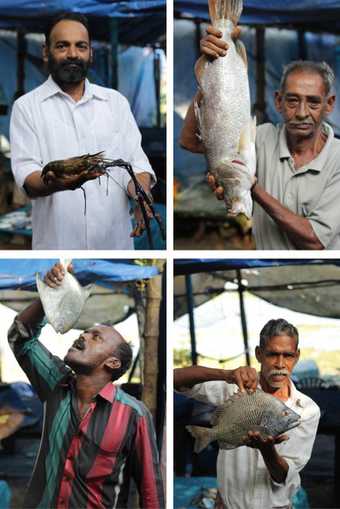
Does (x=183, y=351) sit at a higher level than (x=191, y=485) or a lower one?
higher

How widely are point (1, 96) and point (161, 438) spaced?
44.9 inches

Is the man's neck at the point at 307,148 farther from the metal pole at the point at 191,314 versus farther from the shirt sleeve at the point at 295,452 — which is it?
the shirt sleeve at the point at 295,452

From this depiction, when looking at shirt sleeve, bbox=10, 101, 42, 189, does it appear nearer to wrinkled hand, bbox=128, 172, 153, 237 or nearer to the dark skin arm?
wrinkled hand, bbox=128, 172, 153, 237

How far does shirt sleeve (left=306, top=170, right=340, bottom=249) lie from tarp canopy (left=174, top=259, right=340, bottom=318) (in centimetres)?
10

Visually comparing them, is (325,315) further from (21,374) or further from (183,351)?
(21,374)

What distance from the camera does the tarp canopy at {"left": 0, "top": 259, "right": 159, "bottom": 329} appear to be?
3.89m

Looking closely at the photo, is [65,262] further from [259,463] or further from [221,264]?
[259,463]

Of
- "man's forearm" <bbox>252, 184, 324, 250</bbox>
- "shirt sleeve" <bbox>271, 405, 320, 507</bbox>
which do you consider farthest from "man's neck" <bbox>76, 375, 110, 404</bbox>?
"man's forearm" <bbox>252, 184, 324, 250</bbox>

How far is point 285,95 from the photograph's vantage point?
390cm

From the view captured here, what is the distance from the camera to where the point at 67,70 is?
12.8ft

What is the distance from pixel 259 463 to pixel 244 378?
26 centimetres

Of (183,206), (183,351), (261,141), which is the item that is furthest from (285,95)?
(183,351)

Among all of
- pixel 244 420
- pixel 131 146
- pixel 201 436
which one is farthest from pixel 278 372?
pixel 131 146

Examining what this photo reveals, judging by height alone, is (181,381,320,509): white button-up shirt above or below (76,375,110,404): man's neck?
below
